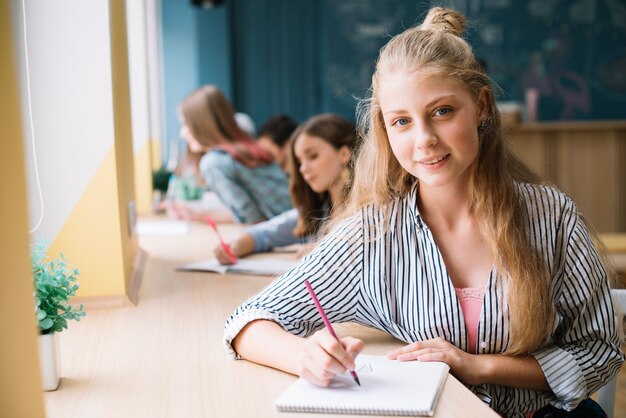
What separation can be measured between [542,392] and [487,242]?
0.81 feet

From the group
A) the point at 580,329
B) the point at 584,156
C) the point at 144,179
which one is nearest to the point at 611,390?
the point at 580,329

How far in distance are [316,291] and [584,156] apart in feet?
15.6

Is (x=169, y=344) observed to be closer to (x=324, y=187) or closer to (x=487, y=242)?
(x=487, y=242)

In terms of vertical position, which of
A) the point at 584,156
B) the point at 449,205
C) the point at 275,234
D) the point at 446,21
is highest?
the point at 446,21

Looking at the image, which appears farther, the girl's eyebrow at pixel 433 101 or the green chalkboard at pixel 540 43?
the green chalkboard at pixel 540 43

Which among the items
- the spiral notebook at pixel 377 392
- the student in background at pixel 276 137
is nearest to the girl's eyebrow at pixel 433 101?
the spiral notebook at pixel 377 392

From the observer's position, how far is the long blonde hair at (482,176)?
4.13 ft

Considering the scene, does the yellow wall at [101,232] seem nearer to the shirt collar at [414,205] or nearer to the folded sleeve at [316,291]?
the folded sleeve at [316,291]

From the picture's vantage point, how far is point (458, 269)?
4.36ft

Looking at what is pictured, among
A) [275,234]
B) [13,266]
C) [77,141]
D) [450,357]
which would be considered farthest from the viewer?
[275,234]

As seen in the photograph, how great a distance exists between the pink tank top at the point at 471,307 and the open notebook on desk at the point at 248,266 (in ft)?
2.53

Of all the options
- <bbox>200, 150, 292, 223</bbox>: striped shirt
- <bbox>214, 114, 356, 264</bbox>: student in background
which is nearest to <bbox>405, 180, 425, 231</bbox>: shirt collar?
<bbox>214, 114, 356, 264</bbox>: student in background

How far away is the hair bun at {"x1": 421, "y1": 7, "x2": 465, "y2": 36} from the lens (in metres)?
1.40

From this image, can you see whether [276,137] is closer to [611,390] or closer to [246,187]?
[246,187]
